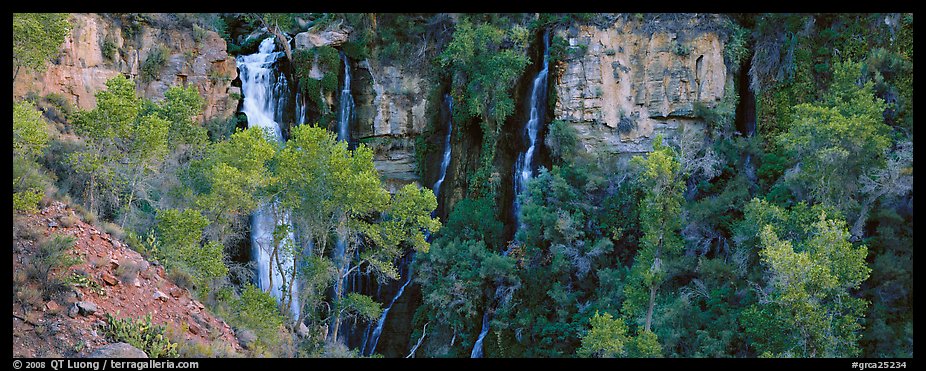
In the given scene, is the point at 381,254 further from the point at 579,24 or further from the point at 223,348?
the point at 579,24

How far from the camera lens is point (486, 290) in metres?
26.0

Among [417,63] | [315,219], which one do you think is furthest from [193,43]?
[315,219]

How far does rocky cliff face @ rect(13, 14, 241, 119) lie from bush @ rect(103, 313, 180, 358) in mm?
15985

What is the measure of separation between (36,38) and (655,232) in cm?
2148

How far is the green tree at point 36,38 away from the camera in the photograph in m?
23.6

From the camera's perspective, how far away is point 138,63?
29.4 metres

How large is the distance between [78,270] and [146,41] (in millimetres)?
18875

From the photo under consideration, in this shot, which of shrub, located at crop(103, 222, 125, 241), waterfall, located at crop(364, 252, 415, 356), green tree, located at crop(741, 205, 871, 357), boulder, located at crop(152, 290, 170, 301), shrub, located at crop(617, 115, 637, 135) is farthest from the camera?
shrub, located at crop(617, 115, 637, 135)

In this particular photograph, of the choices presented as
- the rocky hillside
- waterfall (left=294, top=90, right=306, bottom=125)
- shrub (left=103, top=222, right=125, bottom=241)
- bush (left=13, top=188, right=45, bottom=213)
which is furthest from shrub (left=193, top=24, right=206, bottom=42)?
bush (left=13, top=188, right=45, bottom=213)

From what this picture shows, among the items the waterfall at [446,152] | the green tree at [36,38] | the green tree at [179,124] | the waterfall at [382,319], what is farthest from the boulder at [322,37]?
the waterfall at [382,319]

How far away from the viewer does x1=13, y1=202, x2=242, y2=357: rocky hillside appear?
12.1 meters

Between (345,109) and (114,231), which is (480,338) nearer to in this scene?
(345,109)

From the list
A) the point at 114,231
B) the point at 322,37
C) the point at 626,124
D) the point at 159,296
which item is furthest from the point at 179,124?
the point at 626,124

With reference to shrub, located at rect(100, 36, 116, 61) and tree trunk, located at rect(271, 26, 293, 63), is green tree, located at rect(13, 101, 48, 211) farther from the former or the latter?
tree trunk, located at rect(271, 26, 293, 63)
